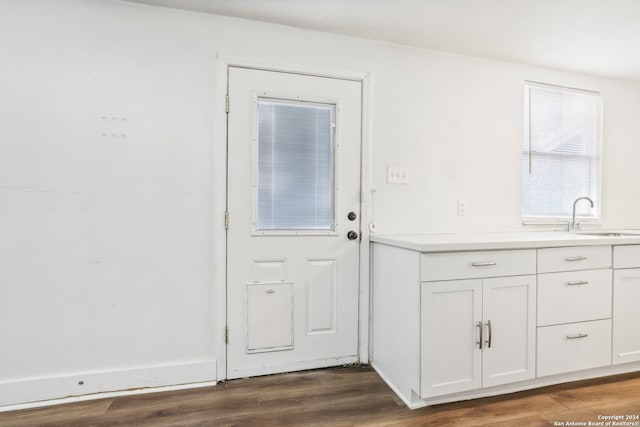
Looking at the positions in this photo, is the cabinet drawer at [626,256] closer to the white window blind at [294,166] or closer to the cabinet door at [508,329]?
the cabinet door at [508,329]

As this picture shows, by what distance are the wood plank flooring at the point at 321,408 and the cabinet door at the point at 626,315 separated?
0.60 ft

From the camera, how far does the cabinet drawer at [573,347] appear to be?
6.33 feet

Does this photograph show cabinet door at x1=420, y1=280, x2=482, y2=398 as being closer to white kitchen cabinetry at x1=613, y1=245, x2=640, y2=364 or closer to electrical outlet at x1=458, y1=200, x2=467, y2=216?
electrical outlet at x1=458, y1=200, x2=467, y2=216

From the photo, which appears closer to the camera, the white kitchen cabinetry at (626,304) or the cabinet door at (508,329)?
the cabinet door at (508,329)

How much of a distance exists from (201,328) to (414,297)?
1.30 metres

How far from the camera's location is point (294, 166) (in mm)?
2164

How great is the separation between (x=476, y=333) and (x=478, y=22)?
189 cm

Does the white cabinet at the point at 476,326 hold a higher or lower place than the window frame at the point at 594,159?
lower

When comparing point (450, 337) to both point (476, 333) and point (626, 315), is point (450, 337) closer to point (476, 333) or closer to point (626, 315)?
point (476, 333)

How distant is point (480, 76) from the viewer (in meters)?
2.53

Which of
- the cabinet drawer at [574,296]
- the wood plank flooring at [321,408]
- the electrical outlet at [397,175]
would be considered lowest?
the wood plank flooring at [321,408]

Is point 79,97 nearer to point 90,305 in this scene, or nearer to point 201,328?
point 90,305

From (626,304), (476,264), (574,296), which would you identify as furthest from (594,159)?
(476,264)

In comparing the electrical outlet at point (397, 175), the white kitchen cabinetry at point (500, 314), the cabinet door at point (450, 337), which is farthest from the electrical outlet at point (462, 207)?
the cabinet door at point (450, 337)
